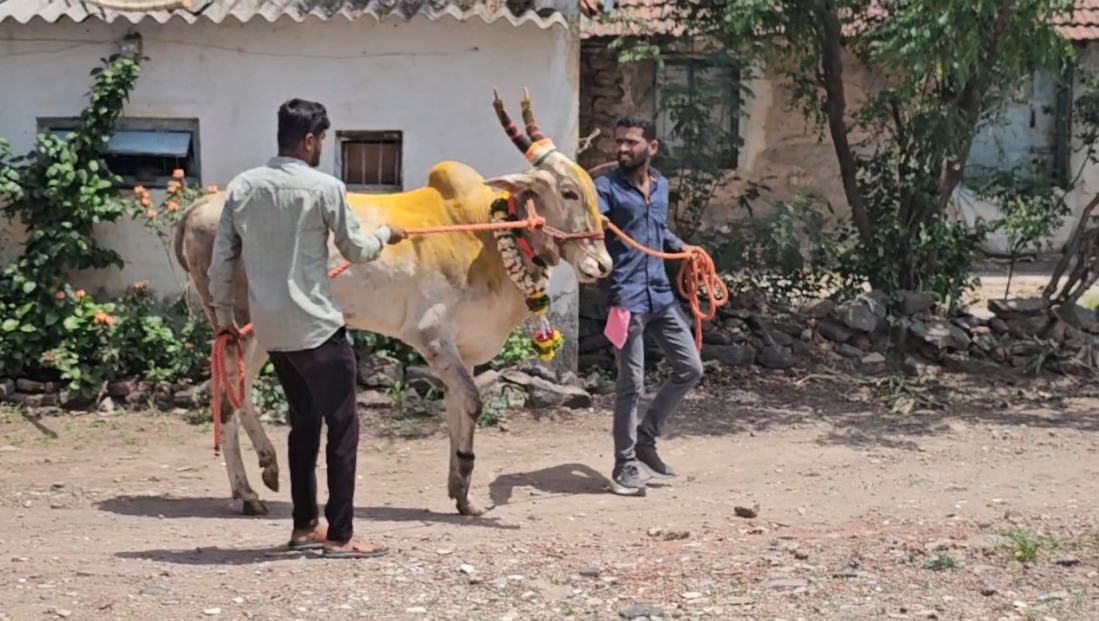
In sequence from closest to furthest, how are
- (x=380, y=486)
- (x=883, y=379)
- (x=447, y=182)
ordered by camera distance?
(x=447, y=182)
(x=380, y=486)
(x=883, y=379)

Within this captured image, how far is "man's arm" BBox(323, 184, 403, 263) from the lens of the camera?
19.0ft

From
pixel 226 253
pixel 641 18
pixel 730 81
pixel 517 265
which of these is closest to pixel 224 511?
pixel 226 253

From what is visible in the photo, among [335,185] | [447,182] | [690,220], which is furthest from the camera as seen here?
[690,220]

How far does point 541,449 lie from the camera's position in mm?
8664

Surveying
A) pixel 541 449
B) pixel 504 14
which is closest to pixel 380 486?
pixel 541 449

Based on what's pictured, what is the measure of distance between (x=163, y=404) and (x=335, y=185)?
4.08 metres

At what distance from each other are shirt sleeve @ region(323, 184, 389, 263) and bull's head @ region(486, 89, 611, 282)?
111 cm

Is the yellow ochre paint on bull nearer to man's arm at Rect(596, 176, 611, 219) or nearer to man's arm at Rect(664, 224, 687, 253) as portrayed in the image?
man's arm at Rect(596, 176, 611, 219)

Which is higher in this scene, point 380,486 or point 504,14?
point 504,14

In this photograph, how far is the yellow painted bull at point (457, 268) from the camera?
6.92m

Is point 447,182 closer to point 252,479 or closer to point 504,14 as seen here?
point 252,479

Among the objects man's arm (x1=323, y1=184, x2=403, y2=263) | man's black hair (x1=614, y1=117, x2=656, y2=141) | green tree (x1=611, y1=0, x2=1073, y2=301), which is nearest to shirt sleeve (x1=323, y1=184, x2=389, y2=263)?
man's arm (x1=323, y1=184, x2=403, y2=263)

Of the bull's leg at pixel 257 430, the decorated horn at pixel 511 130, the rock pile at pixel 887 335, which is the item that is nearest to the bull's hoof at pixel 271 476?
the bull's leg at pixel 257 430

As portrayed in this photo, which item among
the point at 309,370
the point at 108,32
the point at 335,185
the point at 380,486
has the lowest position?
the point at 380,486
